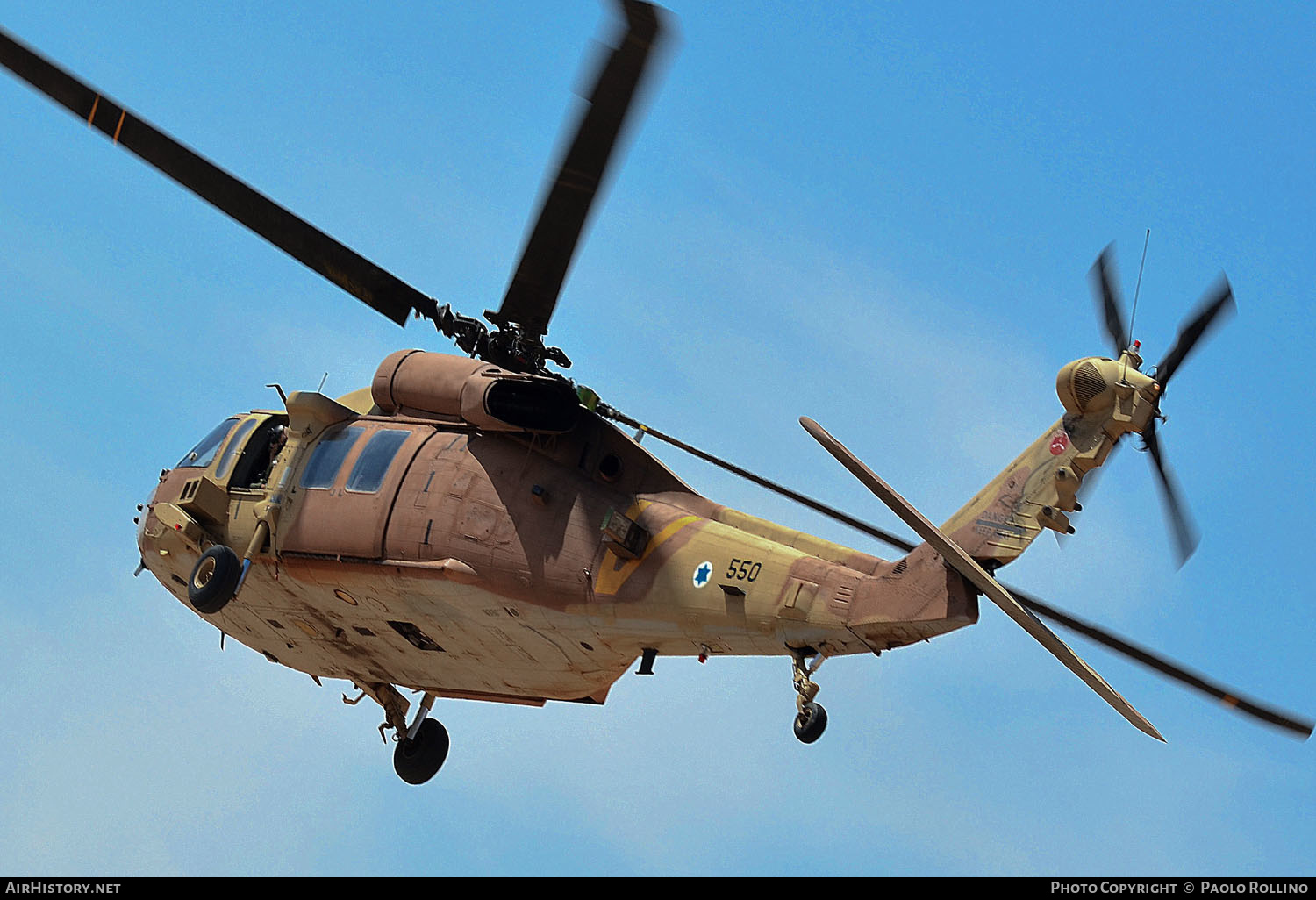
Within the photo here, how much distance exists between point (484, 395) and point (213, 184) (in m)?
4.15

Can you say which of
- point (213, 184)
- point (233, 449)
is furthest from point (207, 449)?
point (213, 184)

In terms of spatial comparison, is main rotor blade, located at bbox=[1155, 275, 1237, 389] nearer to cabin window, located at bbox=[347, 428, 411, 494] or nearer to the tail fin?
the tail fin

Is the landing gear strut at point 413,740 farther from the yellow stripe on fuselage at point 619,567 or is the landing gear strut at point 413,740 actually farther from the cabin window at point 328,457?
the yellow stripe on fuselage at point 619,567

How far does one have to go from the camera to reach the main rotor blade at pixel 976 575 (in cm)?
1617

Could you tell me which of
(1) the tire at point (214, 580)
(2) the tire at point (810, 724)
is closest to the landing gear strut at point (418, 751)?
(1) the tire at point (214, 580)

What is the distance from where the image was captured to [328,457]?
22141 mm

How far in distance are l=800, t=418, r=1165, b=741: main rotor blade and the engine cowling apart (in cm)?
536

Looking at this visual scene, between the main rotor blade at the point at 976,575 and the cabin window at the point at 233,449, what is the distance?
9.83m

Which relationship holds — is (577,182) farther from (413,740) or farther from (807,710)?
(413,740)

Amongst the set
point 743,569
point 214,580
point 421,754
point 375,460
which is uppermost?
point 375,460

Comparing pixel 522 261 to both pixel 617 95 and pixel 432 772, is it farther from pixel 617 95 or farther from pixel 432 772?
pixel 432 772

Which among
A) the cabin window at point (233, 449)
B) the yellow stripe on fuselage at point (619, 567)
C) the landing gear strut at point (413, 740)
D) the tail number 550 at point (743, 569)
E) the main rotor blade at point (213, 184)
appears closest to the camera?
the tail number 550 at point (743, 569)

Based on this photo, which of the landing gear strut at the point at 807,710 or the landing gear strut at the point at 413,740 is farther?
the landing gear strut at the point at 413,740
